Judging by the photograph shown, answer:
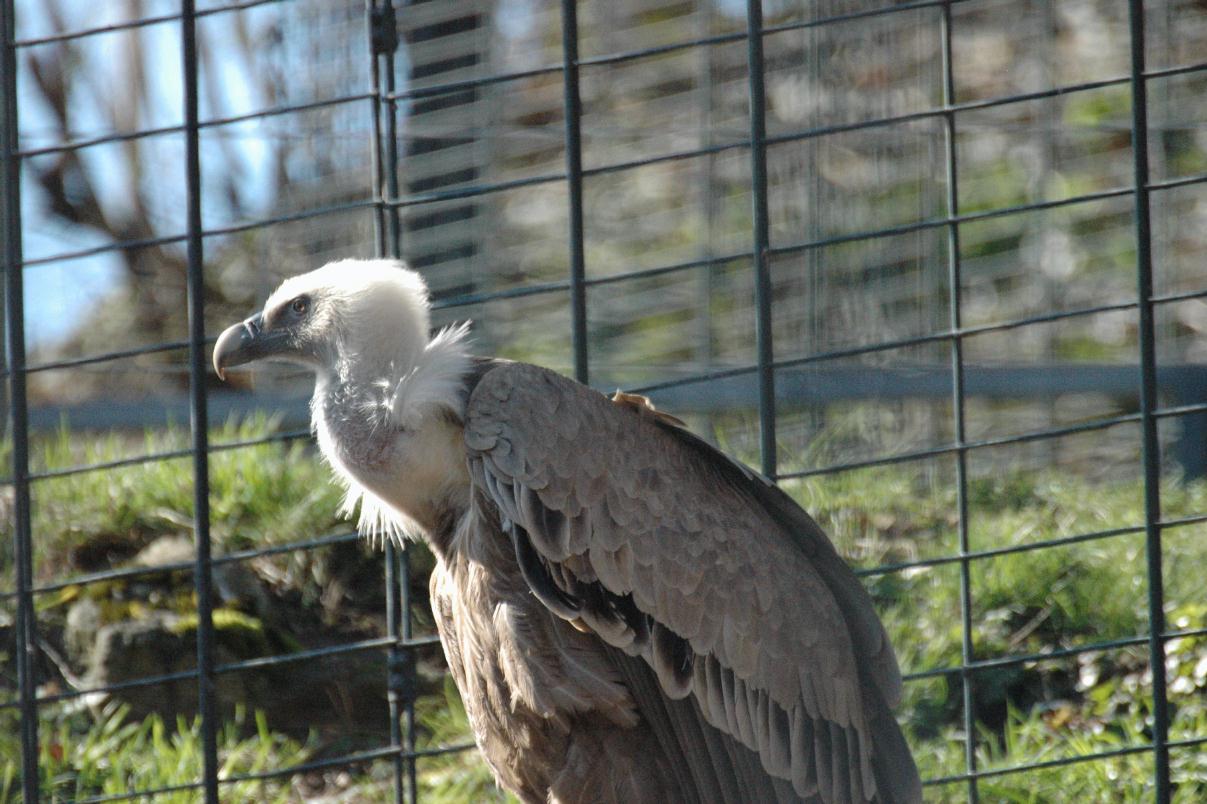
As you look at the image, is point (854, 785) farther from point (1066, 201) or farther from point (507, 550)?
point (1066, 201)

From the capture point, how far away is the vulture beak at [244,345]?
377 cm

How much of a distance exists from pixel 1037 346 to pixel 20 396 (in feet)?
20.6

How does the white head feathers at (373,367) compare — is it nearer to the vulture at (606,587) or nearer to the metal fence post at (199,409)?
the vulture at (606,587)

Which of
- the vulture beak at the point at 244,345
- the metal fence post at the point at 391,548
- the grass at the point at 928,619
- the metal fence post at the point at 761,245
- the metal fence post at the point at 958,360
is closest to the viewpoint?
the vulture beak at the point at 244,345

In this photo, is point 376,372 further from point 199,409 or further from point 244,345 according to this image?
point 199,409

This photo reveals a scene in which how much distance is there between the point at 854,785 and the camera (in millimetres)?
3512

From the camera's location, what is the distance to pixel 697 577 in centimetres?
335

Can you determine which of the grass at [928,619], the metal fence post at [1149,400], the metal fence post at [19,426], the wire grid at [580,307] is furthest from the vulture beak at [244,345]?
the metal fence post at [1149,400]

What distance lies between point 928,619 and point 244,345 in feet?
8.38

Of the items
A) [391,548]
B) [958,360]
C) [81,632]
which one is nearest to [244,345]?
[391,548]

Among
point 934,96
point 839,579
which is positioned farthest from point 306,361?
point 934,96

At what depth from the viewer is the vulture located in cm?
328

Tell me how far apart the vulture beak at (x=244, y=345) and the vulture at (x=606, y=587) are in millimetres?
173

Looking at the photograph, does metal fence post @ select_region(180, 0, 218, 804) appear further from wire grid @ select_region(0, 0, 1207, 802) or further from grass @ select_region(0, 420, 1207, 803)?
grass @ select_region(0, 420, 1207, 803)
